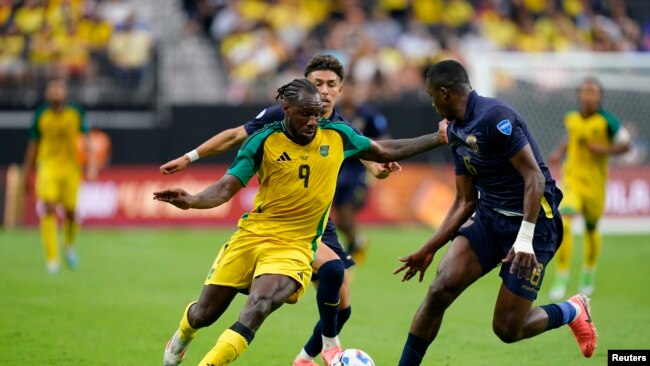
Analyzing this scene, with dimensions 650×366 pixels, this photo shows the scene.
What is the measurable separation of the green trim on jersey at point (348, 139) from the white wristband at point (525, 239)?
1.46 m

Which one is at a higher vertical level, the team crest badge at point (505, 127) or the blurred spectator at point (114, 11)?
the blurred spectator at point (114, 11)

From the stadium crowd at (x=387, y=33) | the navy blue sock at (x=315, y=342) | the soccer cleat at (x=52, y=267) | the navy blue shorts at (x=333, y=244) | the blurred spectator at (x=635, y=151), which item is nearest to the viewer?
the navy blue sock at (x=315, y=342)

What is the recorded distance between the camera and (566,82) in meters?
21.0

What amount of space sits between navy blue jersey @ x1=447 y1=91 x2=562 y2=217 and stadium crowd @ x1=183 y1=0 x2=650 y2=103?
13917 millimetres

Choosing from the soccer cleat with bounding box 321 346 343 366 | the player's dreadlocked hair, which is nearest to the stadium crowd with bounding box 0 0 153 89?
the soccer cleat with bounding box 321 346 343 366

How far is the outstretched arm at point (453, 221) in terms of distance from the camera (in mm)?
8062

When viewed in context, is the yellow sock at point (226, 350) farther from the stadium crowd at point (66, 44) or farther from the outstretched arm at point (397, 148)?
the stadium crowd at point (66, 44)

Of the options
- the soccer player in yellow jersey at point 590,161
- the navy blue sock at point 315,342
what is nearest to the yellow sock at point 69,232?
the soccer player in yellow jersey at point 590,161

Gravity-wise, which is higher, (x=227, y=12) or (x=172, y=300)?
(x=227, y=12)

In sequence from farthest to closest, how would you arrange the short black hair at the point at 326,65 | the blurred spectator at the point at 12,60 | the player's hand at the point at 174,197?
the blurred spectator at the point at 12,60
the short black hair at the point at 326,65
the player's hand at the point at 174,197

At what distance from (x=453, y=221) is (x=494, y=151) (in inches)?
30.6

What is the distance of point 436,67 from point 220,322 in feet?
15.9

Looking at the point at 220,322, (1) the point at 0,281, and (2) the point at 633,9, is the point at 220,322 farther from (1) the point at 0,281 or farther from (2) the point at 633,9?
(2) the point at 633,9

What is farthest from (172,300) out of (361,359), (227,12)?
(227,12)
